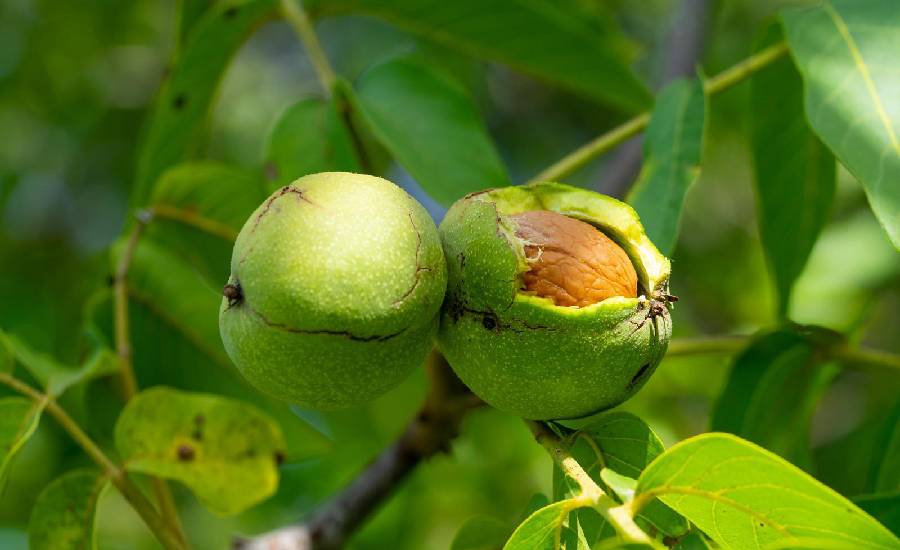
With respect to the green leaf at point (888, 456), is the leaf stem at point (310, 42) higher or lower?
higher

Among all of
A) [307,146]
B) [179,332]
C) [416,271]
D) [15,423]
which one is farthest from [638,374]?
[179,332]

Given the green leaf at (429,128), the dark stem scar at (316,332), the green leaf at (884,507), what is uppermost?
the green leaf at (429,128)

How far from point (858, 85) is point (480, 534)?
1.05m

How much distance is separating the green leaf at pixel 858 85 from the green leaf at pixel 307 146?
0.94 m

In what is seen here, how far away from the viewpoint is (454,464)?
337 centimetres

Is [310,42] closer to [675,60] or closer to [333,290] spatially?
[333,290]

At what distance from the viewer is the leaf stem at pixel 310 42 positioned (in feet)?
7.03

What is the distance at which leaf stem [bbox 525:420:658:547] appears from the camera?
1181 mm

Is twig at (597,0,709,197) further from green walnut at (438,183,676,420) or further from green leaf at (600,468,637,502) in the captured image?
green leaf at (600,468,637,502)

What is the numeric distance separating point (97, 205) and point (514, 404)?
173 inches

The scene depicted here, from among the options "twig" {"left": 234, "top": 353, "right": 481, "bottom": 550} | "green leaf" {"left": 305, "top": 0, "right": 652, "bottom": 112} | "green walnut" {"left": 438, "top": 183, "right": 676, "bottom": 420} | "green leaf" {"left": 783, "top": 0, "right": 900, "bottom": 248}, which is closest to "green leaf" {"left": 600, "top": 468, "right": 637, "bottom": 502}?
"green walnut" {"left": 438, "top": 183, "right": 676, "bottom": 420}

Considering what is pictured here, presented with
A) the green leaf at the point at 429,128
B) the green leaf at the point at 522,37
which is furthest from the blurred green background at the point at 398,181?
the green leaf at the point at 429,128

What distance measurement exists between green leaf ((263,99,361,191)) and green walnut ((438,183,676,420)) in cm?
62

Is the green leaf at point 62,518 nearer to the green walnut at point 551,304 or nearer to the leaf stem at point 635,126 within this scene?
the green walnut at point 551,304
